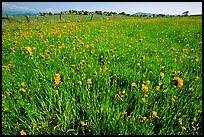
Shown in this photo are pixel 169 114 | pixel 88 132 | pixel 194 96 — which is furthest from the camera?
pixel 194 96

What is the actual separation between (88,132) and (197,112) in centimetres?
132

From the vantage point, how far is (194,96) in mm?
2529

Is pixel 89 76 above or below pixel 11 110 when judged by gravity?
above

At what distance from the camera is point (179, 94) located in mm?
2553

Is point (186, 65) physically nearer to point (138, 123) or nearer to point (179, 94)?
point (179, 94)

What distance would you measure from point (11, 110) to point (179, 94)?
86.5 inches

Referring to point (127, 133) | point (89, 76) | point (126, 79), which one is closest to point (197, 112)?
point (127, 133)

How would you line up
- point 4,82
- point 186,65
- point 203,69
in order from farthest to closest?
point 186,65 < point 203,69 < point 4,82

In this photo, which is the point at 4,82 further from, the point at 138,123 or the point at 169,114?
the point at 169,114

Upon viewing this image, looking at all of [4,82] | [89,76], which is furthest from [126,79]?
[4,82]

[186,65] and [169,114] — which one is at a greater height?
[186,65]

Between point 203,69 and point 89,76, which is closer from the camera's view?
A: point 89,76

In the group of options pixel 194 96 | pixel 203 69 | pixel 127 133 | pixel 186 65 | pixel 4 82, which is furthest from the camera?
pixel 186 65

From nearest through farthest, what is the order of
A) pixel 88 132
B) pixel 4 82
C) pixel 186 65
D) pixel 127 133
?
1. pixel 127 133
2. pixel 88 132
3. pixel 4 82
4. pixel 186 65
